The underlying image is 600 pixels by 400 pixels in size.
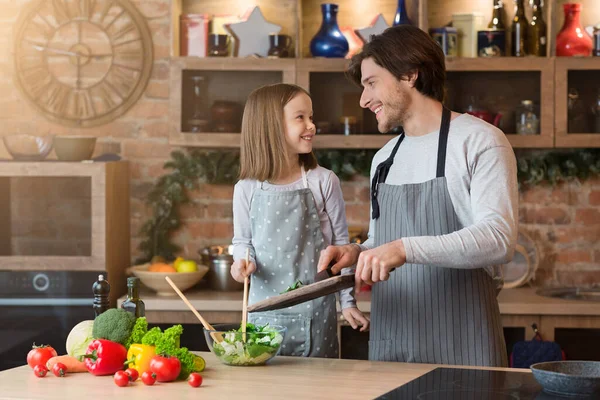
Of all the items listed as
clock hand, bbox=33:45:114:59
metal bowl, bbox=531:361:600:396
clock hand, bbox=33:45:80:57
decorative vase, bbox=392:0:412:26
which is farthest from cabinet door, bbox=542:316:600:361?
clock hand, bbox=33:45:80:57

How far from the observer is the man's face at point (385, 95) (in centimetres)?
249

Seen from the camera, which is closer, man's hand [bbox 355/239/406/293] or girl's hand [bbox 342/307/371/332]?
man's hand [bbox 355/239/406/293]

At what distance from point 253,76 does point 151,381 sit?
227 cm

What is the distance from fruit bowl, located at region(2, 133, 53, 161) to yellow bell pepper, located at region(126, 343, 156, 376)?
205 centimetres

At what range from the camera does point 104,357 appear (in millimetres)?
2102

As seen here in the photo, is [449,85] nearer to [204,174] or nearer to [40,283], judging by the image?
[204,174]

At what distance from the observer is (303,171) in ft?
9.82

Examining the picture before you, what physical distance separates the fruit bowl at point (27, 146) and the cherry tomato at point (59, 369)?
2004 mm

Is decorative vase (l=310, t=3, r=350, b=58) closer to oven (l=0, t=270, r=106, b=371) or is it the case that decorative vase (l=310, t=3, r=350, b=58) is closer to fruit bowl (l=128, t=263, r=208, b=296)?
fruit bowl (l=128, t=263, r=208, b=296)

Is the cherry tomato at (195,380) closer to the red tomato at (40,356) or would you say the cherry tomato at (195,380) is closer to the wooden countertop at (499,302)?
the red tomato at (40,356)

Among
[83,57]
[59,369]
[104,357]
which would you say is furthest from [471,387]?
[83,57]

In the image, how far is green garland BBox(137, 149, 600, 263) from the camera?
426cm

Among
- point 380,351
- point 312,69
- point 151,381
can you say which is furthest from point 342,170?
point 151,381

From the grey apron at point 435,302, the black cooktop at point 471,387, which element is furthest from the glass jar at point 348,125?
the black cooktop at point 471,387
